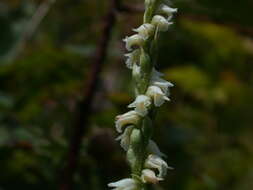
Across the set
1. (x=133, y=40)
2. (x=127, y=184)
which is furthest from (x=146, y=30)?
(x=127, y=184)

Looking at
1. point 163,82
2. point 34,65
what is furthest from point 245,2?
point 163,82

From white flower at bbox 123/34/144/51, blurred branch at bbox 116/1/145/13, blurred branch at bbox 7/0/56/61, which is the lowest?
blurred branch at bbox 7/0/56/61

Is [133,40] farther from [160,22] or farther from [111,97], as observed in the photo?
[111,97]

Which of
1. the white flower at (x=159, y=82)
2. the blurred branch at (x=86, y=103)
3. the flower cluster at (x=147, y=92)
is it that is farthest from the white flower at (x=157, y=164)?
the blurred branch at (x=86, y=103)

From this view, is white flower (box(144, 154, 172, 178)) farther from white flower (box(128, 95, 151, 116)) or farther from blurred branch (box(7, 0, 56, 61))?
blurred branch (box(7, 0, 56, 61))

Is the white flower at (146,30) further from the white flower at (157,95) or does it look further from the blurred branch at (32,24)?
the blurred branch at (32,24)

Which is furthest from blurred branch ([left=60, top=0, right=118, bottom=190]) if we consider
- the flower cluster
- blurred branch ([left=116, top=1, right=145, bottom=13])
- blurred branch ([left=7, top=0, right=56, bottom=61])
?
the flower cluster
